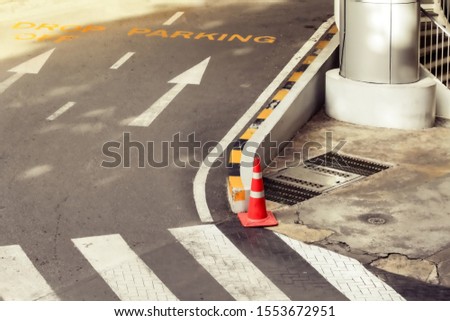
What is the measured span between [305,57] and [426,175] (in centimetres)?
451

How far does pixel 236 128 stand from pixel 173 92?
200cm

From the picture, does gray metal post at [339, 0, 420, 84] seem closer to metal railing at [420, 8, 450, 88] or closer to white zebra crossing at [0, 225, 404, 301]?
metal railing at [420, 8, 450, 88]

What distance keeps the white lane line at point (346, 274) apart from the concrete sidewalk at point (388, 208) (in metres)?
0.18

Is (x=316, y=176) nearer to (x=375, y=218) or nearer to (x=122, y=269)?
(x=375, y=218)

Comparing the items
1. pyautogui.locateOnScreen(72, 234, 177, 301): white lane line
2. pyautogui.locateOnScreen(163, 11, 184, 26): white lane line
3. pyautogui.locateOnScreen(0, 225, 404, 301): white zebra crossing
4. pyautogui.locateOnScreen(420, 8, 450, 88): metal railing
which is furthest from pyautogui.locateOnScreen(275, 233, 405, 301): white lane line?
pyautogui.locateOnScreen(163, 11, 184, 26): white lane line

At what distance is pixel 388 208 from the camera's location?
13.6 m

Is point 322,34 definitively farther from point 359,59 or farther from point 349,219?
point 349,219

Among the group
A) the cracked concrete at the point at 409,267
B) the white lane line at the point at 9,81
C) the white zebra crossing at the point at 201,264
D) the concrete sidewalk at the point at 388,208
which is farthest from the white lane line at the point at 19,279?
the white lane line at the point at 9,81

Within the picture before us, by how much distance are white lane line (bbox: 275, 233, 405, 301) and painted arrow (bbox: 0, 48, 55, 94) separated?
749cm

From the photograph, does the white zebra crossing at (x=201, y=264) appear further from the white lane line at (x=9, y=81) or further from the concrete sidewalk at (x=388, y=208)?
the white lane line at (x=9, y=81)

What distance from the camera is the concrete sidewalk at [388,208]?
1216 cm

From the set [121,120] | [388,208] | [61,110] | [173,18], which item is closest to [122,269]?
[388,208]

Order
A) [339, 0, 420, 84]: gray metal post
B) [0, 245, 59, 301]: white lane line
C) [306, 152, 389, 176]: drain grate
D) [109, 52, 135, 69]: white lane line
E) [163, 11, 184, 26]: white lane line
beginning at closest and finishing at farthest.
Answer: [0, 245, 59, 301]: white lane line
[306, 152, 389, 176]: drain grate
[339, 0, 420, 84]: gray metal post
[109, 52, 135, 69]: white lane line
[163, 11, 184, 26]: white lane line

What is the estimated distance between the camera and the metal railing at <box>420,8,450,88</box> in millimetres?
18094
